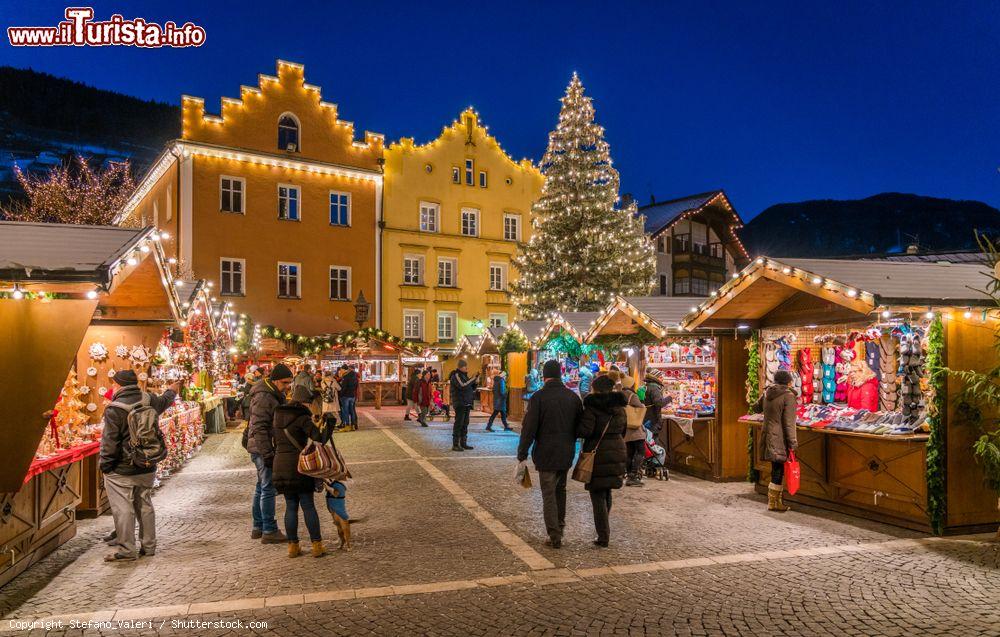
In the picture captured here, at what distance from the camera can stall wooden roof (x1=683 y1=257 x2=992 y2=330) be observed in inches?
283

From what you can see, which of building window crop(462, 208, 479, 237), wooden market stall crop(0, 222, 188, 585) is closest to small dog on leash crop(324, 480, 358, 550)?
wooden market stall crop(0, 222, 188, 585)

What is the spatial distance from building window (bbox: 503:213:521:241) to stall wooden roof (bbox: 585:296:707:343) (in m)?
20.2

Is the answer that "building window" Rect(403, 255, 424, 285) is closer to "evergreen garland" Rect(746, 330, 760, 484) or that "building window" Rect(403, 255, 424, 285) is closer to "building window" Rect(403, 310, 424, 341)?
"building window" Rect(403, 310, 424, 341)

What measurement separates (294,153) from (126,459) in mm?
24940

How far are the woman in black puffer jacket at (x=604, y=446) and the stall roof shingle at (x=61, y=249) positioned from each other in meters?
4.63

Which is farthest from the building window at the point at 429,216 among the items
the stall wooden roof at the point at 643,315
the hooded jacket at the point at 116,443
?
the hooded jacket at the point at 116,443

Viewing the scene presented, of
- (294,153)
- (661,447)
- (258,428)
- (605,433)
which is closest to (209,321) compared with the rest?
(258,428)

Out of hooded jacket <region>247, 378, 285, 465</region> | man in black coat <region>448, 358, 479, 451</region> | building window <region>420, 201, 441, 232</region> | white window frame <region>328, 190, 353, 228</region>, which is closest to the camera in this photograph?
hooded jacket <region>247, 378, 285, 465</region>

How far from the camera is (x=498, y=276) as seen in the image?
34.9 metres

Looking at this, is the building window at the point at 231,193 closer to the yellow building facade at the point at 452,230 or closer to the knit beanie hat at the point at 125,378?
the yellow building facade at the point at 452,230

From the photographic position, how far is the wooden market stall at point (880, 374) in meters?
7.25

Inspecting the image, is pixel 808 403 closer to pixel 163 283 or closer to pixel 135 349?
pixel 163 283

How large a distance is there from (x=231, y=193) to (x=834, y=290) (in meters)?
25.5

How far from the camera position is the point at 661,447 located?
11047 mm
